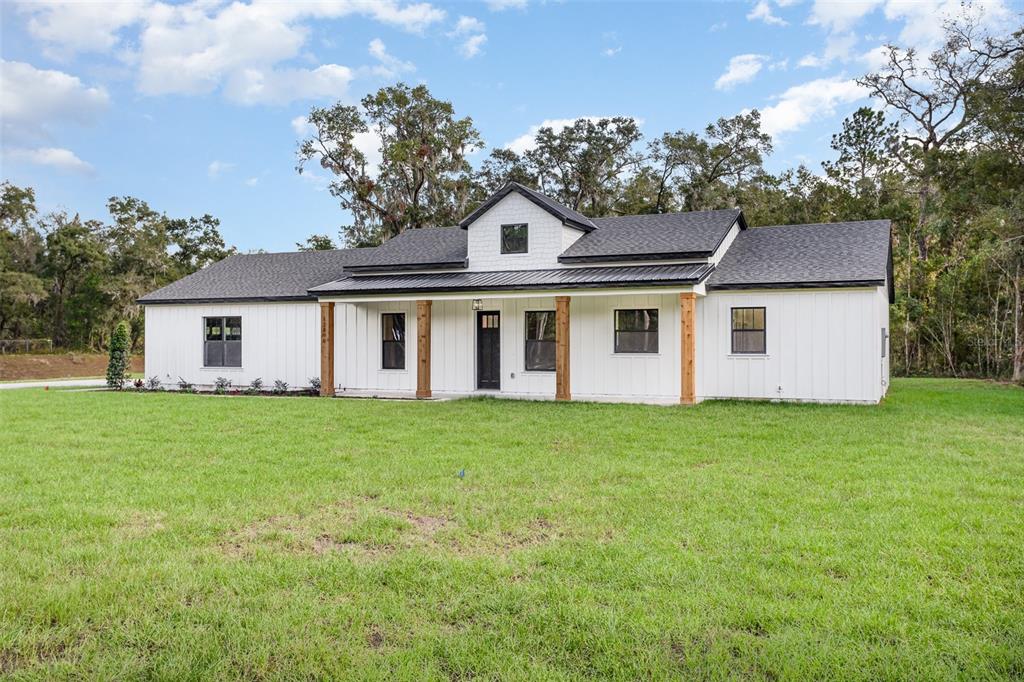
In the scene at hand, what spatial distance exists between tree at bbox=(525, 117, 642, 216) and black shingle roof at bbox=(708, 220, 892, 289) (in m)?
16.1

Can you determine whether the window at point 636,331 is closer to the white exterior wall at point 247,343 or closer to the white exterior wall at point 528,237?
the white exterior wall at point 528,237

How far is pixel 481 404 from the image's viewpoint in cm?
1509

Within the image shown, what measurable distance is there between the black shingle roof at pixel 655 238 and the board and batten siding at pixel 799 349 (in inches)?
57.3

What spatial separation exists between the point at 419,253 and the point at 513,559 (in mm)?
15975

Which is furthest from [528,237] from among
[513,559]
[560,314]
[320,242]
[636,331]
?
[320,242]

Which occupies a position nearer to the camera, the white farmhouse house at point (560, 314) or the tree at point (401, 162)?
the white farmhouse house at point (560, 314)

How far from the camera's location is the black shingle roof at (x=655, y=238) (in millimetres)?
16781

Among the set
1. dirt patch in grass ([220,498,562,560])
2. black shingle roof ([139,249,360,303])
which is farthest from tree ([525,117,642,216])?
dirt patch in grass ([220,498,562,560])

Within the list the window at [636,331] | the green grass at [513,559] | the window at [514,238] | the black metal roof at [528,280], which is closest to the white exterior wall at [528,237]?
the window at [514,238]

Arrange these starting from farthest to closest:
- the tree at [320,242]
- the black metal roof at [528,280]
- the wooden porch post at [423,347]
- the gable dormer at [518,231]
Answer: the tree at [320,242]
the gable dormer at [518,231]
the wooden porch post at [423,347]
the black metal roof at [528,280]

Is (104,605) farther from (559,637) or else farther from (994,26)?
(994,26)

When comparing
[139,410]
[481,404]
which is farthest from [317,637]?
[139,410]

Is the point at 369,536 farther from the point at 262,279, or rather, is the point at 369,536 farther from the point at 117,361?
the point at 117,361

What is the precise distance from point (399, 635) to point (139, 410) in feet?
41.6
